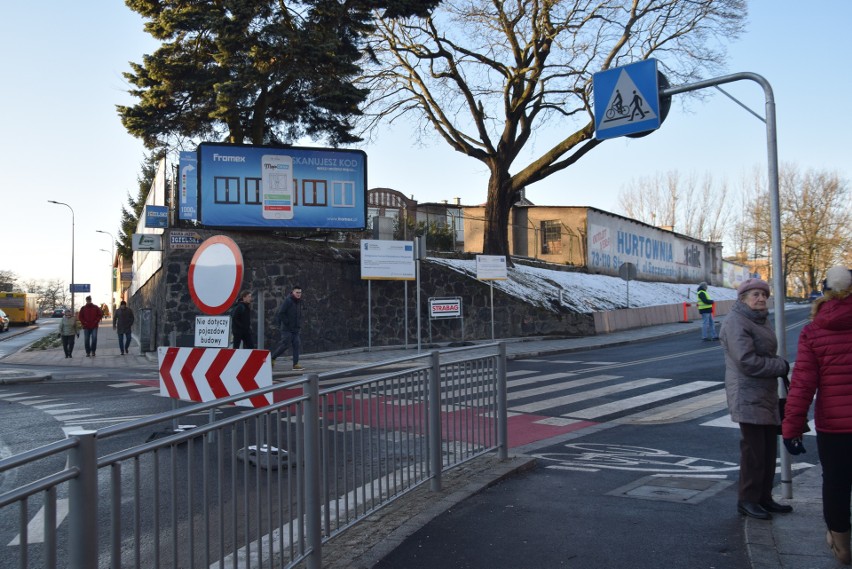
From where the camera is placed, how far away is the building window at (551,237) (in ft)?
133

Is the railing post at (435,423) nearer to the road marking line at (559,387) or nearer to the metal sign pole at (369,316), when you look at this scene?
the road marking line at (559,387)

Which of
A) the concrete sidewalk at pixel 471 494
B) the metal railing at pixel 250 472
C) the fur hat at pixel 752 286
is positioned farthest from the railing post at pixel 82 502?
the fur hat at pixel 752 286

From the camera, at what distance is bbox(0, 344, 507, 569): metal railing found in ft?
8.00

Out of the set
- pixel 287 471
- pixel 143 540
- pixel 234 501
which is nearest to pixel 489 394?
pixel 287 471

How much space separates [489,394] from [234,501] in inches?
142

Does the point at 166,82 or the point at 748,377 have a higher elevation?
the point at 166,82

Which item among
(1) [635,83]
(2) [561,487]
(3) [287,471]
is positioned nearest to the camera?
(3) [287,471]

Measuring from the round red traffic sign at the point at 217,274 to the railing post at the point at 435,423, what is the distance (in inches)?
79.2

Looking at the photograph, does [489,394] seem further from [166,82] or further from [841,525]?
[166,82]

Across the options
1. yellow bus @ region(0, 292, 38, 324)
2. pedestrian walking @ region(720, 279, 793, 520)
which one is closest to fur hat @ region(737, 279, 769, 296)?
pedestrian walking @ region(720, 279, 793, 520)

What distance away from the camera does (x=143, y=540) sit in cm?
→ 289

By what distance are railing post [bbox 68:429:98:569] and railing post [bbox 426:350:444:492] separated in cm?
349

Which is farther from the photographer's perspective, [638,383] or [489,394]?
[638,383]

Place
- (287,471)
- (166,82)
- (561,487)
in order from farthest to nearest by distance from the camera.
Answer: (166,82)
(561,487)
(287,471)
